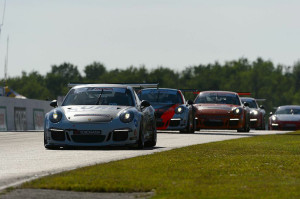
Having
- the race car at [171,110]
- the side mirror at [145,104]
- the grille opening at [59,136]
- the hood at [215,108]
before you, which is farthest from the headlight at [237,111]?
the grille opening at [59,136]

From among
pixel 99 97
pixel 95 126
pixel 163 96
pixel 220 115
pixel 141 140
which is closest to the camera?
pixel 95 126

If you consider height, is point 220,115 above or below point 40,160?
above

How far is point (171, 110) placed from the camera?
92.5 ft

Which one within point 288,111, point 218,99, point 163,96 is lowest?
point 288,111

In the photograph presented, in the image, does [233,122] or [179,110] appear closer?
[179,110]

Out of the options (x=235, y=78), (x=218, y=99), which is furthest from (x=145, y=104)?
(x=235, y=78)

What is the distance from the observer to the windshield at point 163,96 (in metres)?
28.9

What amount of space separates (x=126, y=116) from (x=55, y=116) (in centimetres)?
132

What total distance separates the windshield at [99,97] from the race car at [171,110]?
948 centimetres

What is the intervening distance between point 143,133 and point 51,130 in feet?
6.03

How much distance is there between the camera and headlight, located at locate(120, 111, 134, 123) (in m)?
17.1

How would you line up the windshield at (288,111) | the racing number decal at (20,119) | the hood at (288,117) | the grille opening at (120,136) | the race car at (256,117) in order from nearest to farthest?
the grille opening at (120,136) → the racing number decal at (20,119) → the race car at (256,117) → the hood at (288,117) → the windshield at (288,111)

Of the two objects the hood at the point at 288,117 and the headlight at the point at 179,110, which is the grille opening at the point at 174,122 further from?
the hood at the point at 288,117

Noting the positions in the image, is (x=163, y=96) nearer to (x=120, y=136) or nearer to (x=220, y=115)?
(x=220, y=115)
